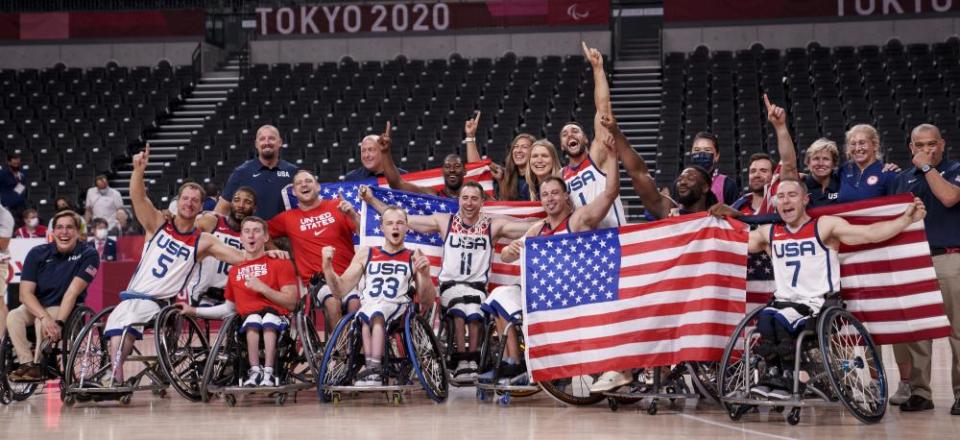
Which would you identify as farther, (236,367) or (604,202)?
(236,367)

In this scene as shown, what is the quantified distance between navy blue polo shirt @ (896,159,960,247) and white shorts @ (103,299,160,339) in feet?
16.0

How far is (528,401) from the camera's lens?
7859 mm

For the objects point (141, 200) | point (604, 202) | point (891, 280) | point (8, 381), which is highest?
point (141, 200)

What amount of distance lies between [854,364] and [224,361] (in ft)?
13.1

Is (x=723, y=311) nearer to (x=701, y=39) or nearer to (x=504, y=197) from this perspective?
(x=504, y=197)

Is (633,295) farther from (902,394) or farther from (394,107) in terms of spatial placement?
(394,107)

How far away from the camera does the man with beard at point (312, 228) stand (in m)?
8.48

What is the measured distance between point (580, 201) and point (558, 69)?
48.9ft

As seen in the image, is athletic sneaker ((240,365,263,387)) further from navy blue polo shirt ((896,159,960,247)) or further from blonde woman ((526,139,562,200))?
navy blue polo shirt ((896,159,960,247))

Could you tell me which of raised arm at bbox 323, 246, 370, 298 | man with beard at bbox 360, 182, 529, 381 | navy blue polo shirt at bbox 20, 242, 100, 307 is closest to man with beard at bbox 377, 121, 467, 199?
man with beard at bbox 360, 182, 529, 381

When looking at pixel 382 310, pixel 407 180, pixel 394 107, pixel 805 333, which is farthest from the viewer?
pixel 394 107

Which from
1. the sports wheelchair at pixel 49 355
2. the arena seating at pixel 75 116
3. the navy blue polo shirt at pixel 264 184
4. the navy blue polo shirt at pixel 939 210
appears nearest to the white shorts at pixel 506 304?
the navy blue polo shirt at pixel 264 184

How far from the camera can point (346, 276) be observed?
25.3 feet

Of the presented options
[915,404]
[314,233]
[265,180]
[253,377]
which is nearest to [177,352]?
[253,377]
